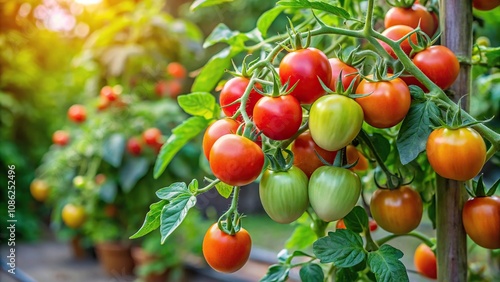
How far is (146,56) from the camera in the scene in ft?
6.98

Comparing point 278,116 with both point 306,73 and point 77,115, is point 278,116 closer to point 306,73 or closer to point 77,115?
point 306,73

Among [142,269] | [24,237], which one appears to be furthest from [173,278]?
[24,237]

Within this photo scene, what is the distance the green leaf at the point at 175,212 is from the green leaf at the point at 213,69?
263 millimetres

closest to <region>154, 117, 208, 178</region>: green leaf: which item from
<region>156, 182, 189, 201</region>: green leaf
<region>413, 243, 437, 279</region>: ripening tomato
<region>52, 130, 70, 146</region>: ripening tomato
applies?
<region>156, 182, 189, 201</region>: green leaf

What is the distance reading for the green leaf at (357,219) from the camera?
0.53 m

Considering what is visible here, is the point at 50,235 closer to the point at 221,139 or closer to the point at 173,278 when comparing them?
the point at 173,278

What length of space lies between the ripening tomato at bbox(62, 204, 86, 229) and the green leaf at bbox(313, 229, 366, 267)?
1.74 meters

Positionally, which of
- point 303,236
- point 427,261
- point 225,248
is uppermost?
point 225,248

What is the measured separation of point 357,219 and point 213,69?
0.29 m

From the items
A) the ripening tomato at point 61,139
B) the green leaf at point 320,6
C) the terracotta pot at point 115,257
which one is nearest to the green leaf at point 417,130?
the green leaf at point 320,6

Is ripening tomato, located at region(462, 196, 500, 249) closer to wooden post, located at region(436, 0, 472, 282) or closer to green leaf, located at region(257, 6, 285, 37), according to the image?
wooden post, located at region(436, 0, 472, 282)

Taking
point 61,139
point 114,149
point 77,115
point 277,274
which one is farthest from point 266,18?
point 61,139

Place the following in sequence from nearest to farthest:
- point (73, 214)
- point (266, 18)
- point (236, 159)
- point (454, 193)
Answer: point (236, 159)
point (454, 193)
point (266, 18)
point (73, 214)

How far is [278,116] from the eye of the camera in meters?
0.41
